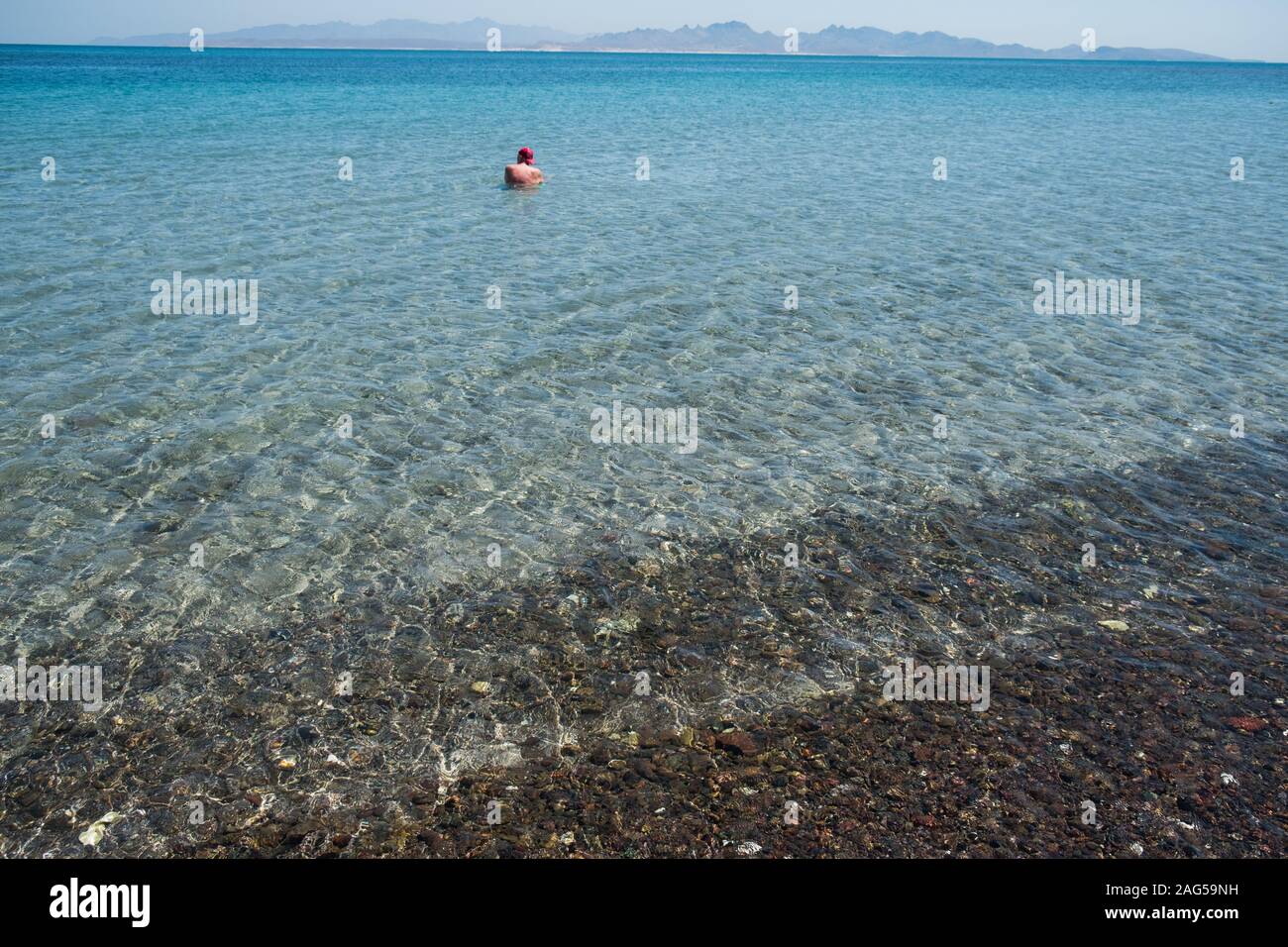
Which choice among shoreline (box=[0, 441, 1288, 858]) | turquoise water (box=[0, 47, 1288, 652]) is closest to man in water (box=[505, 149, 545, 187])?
turquoise water (box=[0, 47, 1288, 652])

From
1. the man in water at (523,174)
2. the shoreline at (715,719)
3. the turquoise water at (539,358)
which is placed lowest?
the shoreline at (715,719)

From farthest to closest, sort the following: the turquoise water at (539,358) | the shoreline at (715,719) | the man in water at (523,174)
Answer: the man in water at (523,174) → the turquoise water at (539,358) → the shoreline at (715,719)

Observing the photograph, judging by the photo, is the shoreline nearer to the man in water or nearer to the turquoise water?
the turquoise water

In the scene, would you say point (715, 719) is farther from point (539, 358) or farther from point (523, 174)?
point (523, 174)

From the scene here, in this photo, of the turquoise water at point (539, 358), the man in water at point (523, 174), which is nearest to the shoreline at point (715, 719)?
the turquoise water at point (539, 358)

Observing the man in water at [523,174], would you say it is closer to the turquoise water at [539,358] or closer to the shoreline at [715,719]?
the turquoise water at [539,358]

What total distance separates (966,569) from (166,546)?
9.08 metres

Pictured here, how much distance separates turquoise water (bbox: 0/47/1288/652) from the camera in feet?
35.9

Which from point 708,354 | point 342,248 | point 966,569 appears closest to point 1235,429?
point 966,569

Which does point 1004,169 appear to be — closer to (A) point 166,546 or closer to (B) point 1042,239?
(B) point 1042,239

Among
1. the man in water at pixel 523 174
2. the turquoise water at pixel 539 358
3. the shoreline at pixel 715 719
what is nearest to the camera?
the shoreline at pixel 715 719

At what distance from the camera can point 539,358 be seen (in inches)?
647

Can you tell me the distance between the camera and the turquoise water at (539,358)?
1094cm
